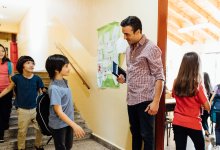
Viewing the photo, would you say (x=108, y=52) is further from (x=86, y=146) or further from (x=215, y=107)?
(x=215, y=107)

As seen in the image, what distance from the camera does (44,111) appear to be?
5.82 ft

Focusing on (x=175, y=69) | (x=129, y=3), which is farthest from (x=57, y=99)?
(x=175, y=69)

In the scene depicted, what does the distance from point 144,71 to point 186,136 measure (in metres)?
0.68

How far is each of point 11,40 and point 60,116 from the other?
27.0 feet

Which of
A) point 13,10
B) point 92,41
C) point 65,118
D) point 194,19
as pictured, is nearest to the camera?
point 65,118

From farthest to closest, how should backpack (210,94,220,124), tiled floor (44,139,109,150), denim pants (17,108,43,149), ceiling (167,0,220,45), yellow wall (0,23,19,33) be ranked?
yellow wall (0,23,19,33)
ceiling (167,0,220,45)
backpack (210,94,220,124)
tiled floor (44,139,109,150)
denim pants (17,108,43,149)

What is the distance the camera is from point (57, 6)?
4.61 metres

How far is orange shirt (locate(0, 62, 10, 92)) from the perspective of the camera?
8.98 ft

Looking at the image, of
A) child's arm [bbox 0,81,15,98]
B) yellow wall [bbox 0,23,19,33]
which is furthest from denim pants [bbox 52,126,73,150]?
yellow wall [bbox 0,23,19,33]

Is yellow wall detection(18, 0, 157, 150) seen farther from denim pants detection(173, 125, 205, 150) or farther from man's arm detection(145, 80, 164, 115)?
denim pants detection(173, 125, 205, 150)

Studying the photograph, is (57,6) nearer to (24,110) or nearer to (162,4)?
(24,110)

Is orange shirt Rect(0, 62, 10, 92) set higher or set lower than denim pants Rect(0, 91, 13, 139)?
higher

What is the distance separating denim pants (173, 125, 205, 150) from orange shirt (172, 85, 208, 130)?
0.04 metres

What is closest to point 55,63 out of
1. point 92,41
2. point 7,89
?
point 7,89
